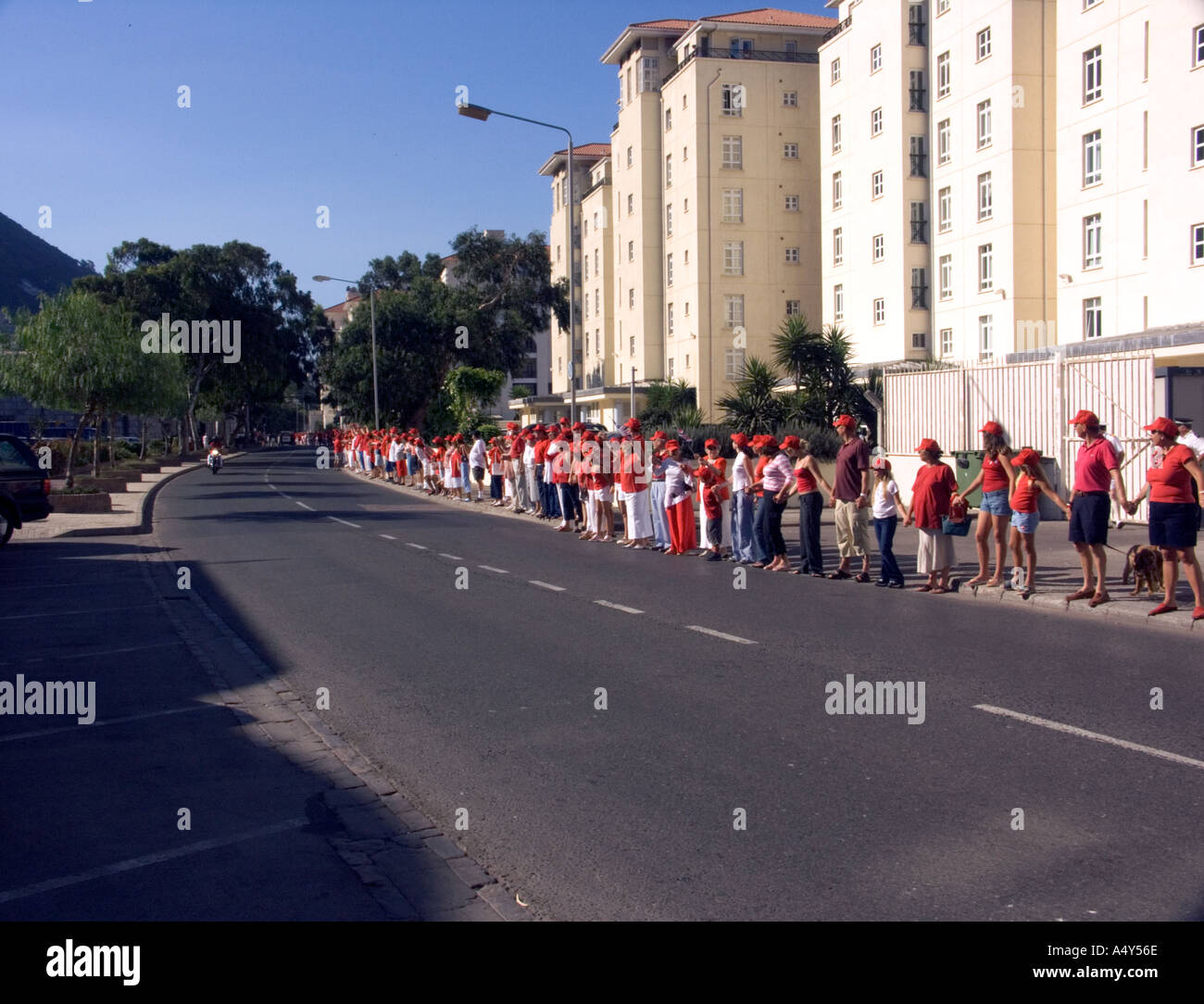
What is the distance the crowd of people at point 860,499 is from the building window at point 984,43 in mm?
23043

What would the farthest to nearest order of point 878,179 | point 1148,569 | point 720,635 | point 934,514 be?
1. point 878,179
2. point 934,514
3. point 1148,569
4. point 720,635

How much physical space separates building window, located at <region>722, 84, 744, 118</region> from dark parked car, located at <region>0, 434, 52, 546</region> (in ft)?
132

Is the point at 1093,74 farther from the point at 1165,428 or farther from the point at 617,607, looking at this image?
the point at 617,607

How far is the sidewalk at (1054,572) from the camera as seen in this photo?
11.2 meters

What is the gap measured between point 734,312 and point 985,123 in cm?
1726

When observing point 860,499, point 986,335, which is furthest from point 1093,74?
point 860,499

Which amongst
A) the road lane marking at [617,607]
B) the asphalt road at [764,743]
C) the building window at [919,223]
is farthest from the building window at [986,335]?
the road lane marking at [617,607]

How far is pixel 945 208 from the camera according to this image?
4150cm

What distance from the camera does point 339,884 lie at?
4672 millimetres

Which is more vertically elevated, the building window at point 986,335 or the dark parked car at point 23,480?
the building window at point 986,335

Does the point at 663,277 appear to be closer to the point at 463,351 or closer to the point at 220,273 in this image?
the point at 463,351

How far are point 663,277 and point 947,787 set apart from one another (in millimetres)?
54811

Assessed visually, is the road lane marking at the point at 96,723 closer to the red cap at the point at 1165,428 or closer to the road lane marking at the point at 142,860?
the road lane marking at the point at 142,860
